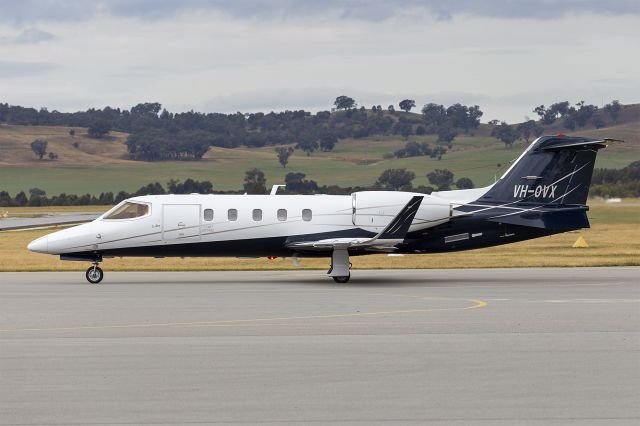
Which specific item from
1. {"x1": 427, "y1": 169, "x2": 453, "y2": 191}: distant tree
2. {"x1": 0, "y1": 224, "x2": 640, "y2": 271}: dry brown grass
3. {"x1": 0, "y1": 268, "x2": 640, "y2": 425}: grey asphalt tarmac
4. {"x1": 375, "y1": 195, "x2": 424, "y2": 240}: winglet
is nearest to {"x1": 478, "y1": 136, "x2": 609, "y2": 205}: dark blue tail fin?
{"x1": 375, "y1": 195, "x2": 424, "y2": 240}: winglet

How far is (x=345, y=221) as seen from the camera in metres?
32.1

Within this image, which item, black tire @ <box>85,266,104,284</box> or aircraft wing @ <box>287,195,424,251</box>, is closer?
aircraft wing @ <box>287,195,424,251</box>

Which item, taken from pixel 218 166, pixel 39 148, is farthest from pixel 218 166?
pixel 39 148

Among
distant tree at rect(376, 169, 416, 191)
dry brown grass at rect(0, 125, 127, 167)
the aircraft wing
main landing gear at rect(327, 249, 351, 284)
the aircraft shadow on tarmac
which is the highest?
dry brown grass at rect(0, 125, 127, 167)

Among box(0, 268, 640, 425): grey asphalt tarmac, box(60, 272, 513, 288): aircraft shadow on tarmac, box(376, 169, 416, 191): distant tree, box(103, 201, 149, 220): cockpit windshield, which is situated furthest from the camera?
box(376, 169, 416, 191): distant tree

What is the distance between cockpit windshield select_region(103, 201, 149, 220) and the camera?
3188 cm

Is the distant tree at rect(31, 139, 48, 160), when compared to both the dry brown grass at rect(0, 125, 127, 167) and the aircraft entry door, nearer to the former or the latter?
the dry brown grass at rect(0, 125, 127, 167)

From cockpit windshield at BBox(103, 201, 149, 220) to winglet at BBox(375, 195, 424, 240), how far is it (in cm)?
686

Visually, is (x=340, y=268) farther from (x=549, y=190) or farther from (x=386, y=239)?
(x=549, y=190)

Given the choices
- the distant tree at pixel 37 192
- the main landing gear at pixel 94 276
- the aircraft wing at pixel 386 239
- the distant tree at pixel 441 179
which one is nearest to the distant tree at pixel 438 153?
the distant tree at pixel 441 179

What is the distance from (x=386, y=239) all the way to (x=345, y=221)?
167 centimetres

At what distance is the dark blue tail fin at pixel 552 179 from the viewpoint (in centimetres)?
3294

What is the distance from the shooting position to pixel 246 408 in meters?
12.5

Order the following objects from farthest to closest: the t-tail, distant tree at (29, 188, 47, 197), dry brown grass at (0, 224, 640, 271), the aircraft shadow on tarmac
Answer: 1. distant tree at (29, 188, 47, 197)
2. dry brown grass at (0, 224, 640, 271)
3. the t-tail
4. the aircraft shadow on tarmac
